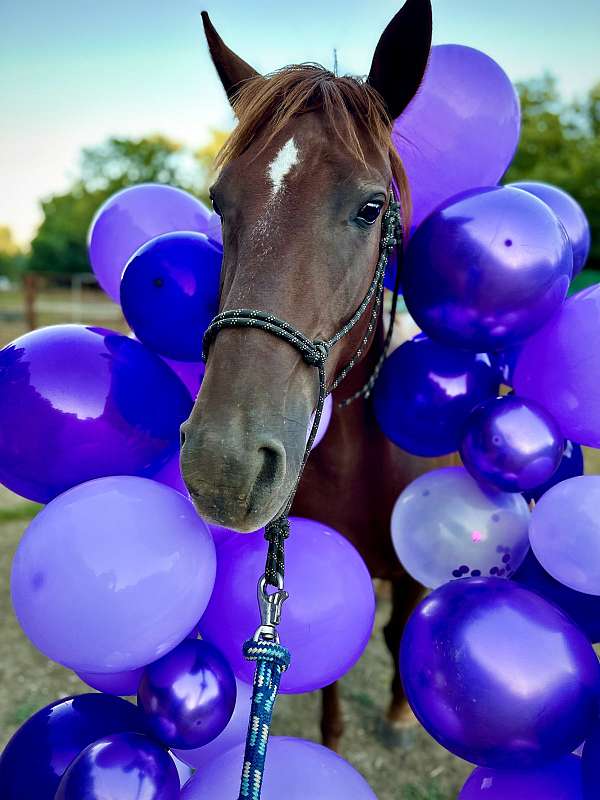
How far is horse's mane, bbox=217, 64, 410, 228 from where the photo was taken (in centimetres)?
165

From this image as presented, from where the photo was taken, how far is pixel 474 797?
5.45 feet

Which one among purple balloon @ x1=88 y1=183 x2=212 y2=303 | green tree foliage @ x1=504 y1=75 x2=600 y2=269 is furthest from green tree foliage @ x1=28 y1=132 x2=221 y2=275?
purple balloon @ x1=88 y1=183 x2=212 y2=303

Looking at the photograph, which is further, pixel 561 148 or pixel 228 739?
pixel 561 148

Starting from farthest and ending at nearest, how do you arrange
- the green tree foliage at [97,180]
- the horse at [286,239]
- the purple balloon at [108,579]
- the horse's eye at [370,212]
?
the green tree foliage at [97,180], the horse's eye at [370,212], the purple balloon at [108,579], the horse at [286,239]

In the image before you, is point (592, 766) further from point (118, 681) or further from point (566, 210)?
point (566, 210)

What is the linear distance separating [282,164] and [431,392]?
3.04 ft

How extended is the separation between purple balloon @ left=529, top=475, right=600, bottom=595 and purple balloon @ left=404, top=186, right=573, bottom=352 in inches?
20.6

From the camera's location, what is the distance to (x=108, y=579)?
1376 mm

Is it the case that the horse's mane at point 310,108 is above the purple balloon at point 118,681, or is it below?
above

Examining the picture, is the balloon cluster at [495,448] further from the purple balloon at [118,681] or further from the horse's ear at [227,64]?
the purple balloon at [118,681]

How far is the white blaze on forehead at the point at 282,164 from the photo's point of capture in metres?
1.53

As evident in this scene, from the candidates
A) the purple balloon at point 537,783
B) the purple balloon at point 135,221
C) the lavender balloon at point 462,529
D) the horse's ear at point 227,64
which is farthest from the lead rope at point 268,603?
the purple balloon at point 135,221

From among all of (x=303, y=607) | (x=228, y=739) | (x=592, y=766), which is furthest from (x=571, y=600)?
(x=228, y=739)

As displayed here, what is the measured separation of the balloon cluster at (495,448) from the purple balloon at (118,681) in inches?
33.0
